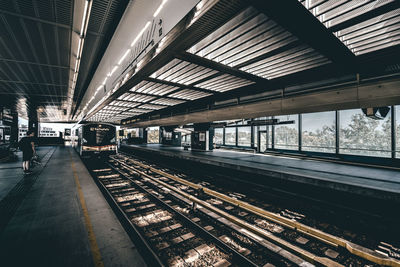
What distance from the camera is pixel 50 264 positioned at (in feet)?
8.41

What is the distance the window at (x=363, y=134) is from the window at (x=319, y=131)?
24.7 inches

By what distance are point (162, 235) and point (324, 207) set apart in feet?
17.8

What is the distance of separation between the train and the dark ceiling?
181 inches

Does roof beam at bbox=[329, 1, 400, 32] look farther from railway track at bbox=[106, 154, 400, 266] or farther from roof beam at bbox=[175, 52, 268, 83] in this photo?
railway track at bbox=[106, 154, 400, 266]

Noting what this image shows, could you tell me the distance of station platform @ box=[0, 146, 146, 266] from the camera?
8.86 ft

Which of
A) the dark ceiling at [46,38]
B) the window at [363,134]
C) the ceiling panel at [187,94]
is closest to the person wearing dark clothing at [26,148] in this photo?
the dark ceiling at [46,38]

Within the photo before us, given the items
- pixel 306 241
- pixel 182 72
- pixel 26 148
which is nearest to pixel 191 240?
pixel 306 241

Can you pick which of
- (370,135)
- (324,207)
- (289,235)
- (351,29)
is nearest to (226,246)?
(289,235)

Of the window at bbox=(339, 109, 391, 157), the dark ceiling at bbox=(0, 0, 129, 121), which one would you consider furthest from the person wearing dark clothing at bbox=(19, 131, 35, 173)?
the window at bbox=(339, 109, 391, 157)

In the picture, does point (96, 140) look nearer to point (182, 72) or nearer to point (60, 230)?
point (182, 72)

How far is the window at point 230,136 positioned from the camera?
74.4ft

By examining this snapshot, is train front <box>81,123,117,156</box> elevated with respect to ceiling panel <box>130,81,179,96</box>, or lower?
lower

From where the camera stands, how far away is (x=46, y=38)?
462 cm

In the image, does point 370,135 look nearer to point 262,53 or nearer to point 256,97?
point 256,97
